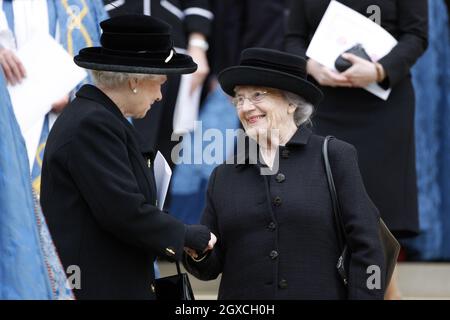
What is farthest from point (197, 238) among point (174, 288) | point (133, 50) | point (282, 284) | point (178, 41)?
point (178, 41)

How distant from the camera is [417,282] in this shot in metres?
7.24

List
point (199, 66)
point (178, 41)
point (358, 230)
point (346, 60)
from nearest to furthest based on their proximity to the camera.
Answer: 1. point (358, 230)
2. point (346, 60)
3. point (178, 41)
4. point (199, 66)

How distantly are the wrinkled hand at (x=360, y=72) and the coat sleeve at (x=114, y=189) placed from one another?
179 cm

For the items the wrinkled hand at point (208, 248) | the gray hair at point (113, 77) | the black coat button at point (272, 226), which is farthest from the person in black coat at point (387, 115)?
the gray hair at point (113, 77)

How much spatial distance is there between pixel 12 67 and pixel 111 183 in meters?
1.77

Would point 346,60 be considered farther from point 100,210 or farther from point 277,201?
point 100,210

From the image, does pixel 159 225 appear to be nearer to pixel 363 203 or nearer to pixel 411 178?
pixel 363 203

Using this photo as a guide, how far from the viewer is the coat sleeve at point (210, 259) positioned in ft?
15.7

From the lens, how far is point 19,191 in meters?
3.67

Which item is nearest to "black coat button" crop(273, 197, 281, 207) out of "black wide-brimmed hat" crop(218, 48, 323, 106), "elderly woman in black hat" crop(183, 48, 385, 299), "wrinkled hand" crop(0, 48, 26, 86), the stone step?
"elderly woman in black hat" crop(183, 48, 385, 299)

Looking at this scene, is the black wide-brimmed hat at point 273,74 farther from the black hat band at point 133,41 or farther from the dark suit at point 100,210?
the dark suit at point 100,210

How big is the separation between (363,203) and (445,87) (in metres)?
3.17

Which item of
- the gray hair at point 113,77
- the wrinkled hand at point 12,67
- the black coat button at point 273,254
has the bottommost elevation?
the black coat button at point 273,254
